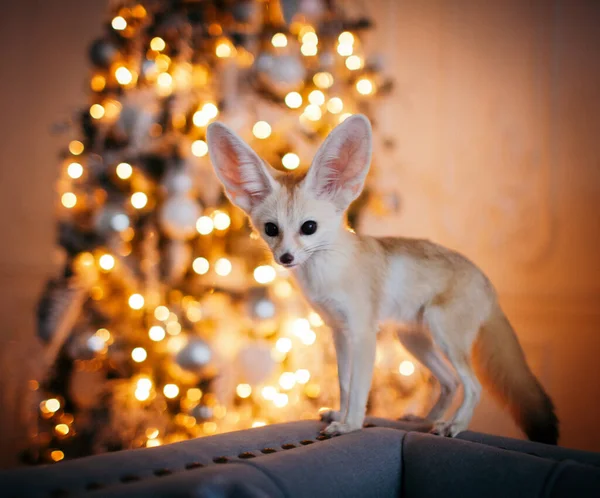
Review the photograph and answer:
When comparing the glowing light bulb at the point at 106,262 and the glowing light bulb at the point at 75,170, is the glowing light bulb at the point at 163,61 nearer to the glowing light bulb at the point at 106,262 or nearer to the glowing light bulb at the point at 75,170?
the glowing light bulb at the point at 75,170

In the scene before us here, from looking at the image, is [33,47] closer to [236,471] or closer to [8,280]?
Answer: [8,280]

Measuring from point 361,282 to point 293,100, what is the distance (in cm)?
98

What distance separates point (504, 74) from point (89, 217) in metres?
1.93

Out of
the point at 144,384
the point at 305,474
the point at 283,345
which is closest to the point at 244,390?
the point at 283,345

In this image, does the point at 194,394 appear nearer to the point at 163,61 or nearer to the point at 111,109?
the point at 111,109

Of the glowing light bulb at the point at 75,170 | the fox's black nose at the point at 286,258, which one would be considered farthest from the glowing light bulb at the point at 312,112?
the fox's black nose at the point at 286,258

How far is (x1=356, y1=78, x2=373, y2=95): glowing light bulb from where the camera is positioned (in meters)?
2.38

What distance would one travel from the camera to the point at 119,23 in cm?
228

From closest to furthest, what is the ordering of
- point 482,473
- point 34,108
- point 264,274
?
point 482,473 < point 264,274 < point 34,108

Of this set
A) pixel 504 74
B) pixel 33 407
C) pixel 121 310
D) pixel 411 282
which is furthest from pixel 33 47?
pixel 411 282

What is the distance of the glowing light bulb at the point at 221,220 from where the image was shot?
2.14 meters

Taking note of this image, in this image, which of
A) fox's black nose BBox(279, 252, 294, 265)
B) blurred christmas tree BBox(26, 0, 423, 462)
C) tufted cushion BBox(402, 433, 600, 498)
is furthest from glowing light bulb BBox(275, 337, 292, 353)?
tufted cushion BBox(402, 433, 600, 498)

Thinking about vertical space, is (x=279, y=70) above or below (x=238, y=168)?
above

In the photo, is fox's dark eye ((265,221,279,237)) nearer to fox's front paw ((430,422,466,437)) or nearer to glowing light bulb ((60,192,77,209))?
fox's front paw ((430,422,466,437))
